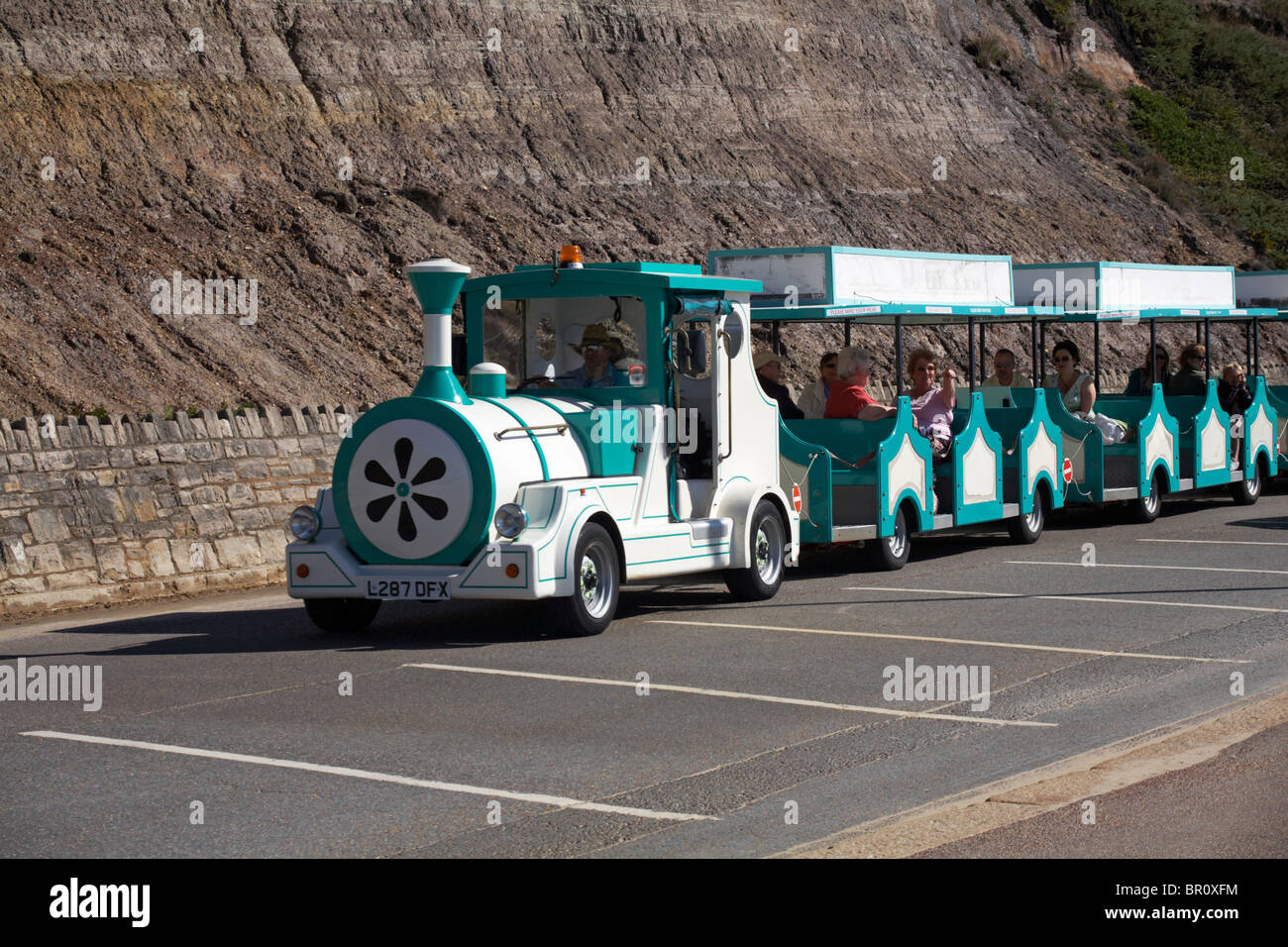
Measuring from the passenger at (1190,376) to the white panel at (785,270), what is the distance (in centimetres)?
758

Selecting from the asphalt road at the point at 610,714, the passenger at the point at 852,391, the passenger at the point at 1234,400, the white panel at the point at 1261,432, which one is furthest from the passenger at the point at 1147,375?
the asphalt road at the point at 610,714

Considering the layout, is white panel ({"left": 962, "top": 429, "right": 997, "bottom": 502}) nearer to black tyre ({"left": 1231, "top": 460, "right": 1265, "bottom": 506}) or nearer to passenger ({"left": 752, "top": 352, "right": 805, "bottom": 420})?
passenger ({"left": 752, "top": 352, "right": 805, "bottom": 420})

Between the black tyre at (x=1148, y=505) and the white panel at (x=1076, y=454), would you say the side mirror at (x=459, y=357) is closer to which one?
the white panel at (x=1076, y=454)

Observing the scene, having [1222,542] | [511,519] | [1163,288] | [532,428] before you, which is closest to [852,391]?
[1222,542]

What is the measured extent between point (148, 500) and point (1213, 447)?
40.2 feet

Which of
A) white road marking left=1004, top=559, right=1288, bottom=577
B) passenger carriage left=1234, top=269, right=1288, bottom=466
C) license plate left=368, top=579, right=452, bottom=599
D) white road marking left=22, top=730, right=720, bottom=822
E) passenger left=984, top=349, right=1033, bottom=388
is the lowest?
white road marking left=22, top=730, right=720, bottom=822

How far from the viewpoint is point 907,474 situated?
1477cm

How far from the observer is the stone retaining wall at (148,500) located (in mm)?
13422

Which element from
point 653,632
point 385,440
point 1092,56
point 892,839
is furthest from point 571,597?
point 1092,56

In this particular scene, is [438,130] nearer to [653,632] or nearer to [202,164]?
[202,164]

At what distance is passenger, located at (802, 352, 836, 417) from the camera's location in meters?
15.7

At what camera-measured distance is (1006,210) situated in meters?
43.9

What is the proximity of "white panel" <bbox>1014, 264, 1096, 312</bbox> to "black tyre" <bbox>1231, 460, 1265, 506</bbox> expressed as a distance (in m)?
3.63

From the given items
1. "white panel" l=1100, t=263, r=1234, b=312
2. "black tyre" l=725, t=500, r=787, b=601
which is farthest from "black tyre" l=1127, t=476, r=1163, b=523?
"black tyre" l=725, t=500, r=787, b=601
